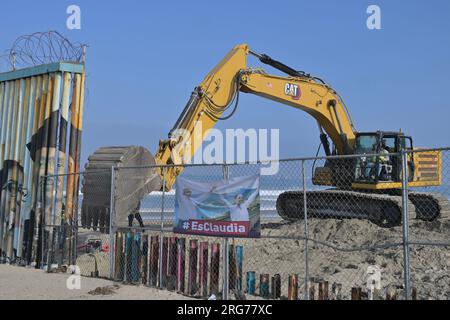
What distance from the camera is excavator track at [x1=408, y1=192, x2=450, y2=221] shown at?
54.2 ft

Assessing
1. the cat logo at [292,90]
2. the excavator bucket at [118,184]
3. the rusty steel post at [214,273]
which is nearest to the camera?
the rusty steel post at [214,273]

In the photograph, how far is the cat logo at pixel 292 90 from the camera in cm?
1595

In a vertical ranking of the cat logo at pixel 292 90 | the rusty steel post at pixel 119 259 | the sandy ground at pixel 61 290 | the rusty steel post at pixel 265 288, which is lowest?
the sandy ground at pixel 61 290

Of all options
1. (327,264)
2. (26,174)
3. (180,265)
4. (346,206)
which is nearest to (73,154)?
(26,174)

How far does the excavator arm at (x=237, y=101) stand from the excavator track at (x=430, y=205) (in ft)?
8.47

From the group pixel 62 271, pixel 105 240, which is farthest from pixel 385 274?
pixel 105 240

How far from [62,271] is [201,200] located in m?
4.25

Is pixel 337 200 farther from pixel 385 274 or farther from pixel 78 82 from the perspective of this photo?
pixel 78 82

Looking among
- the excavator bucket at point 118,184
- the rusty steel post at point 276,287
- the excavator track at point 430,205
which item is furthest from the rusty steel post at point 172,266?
the excavator track at point 430,205

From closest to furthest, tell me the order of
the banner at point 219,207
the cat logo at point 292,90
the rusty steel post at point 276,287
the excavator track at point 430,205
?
the banner at point 219,207 < the rusty steel post at point 276,287 < the cat logo at point 292,90 < the excavator track at point 430,205

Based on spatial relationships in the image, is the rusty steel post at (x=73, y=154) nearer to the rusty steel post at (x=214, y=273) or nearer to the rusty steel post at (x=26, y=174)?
the rusty steel post at (x=26, y=174)

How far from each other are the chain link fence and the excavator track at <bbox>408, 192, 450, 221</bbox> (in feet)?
0.10
